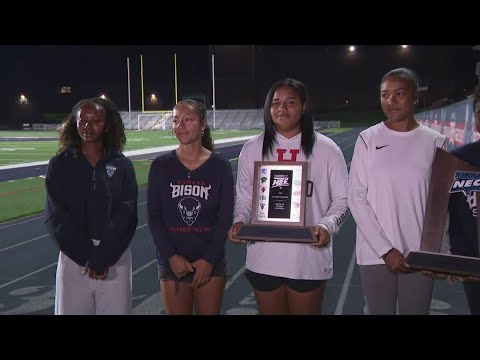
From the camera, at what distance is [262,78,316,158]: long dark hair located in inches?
86.3

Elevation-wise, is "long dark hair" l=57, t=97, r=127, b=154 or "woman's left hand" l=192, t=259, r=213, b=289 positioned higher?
"long dark hair" l=57, t=97, r=127, b=154

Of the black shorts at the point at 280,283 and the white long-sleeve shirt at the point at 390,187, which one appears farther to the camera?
the black shorts at the point at 280,283

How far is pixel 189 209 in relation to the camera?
2238mm

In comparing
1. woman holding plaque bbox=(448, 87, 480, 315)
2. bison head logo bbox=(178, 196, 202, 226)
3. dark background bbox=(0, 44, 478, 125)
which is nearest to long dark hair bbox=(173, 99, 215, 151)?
bison head logo bbox=(178, 196, 202, 226)

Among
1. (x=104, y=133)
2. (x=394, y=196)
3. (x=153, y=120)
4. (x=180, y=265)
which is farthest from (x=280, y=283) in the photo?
(x=153, y=120)

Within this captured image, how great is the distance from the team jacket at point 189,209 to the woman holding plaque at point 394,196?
548mm

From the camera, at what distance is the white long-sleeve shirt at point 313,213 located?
2.18 m

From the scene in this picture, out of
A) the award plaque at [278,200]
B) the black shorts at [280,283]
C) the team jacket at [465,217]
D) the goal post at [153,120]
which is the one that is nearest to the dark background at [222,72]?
the goal post at [153,120]

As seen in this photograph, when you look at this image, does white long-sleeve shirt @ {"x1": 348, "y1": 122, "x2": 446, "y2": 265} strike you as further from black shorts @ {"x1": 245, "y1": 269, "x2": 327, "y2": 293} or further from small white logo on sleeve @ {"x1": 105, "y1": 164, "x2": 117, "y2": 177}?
small white logo on sleeve @ {"x1": 105, "y1": 164, "x2": 117, "y2": 177}

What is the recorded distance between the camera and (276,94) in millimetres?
2191

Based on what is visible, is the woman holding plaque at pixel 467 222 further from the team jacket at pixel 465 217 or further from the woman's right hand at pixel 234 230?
the woman's right hand at pixel 234 230

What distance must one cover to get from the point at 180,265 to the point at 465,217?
44.8 inches
